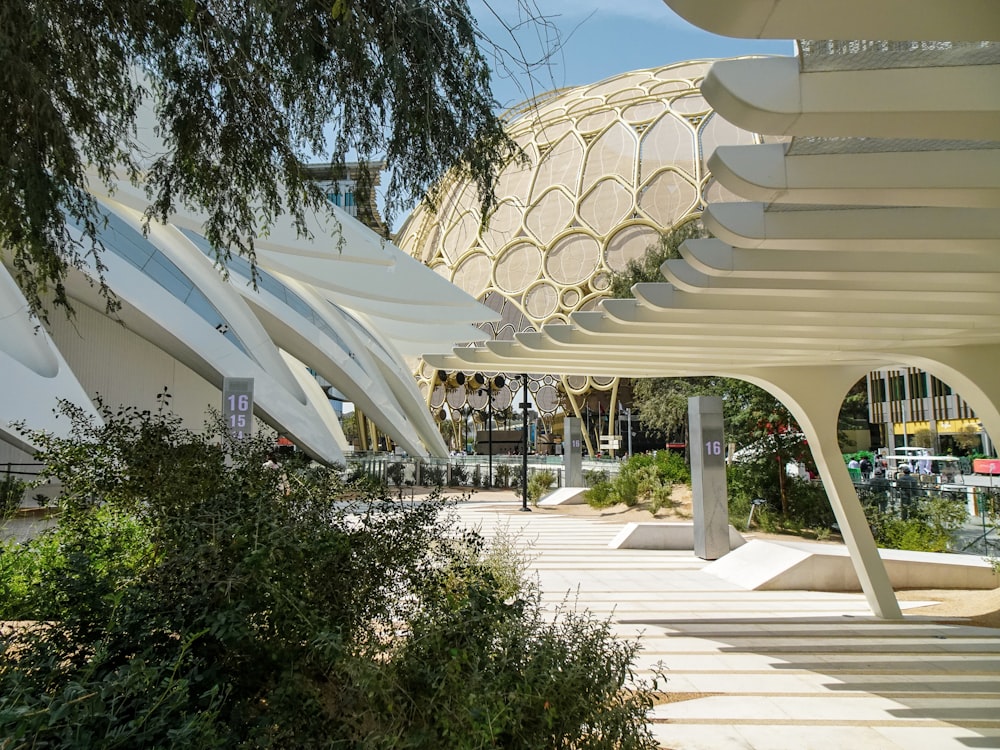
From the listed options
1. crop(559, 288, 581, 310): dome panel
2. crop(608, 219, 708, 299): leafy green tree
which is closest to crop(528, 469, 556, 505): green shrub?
crop(608, 219, 708, 299): leafy green tree

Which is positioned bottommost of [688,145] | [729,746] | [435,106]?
[729,746]

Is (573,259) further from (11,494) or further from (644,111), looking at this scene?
(11,494)

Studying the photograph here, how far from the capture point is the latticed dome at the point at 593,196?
44.2 metres

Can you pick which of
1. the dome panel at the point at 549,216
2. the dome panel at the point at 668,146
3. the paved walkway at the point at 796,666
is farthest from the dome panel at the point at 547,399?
the paved walkway at the point at 796,666

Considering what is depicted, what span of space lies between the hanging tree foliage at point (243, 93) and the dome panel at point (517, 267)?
138 feet

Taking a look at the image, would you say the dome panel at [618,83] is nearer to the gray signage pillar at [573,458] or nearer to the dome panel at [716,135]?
the dome panel at [716,135]

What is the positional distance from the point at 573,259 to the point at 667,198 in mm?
6173

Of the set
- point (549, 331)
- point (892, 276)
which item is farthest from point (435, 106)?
point (549, 331)

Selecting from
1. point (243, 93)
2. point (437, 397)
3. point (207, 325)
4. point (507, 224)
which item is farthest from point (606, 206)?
point (243, 93)

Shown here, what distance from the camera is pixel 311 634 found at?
397 centimetres

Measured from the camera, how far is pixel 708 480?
14883 mm

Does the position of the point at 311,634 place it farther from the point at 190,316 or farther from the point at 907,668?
the point at 190,316

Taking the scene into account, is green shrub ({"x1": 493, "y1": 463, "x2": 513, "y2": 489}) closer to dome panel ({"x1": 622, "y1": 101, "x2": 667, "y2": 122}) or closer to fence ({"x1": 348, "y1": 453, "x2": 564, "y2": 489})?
fence ({"x1": 348, "y1": 453, "x2": 564, "y2": 489})

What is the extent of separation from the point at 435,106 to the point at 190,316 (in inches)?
755
